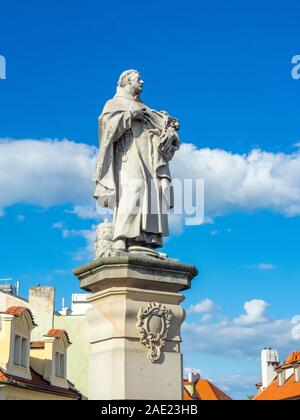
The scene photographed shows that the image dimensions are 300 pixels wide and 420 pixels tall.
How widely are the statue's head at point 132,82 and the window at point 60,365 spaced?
82.2 ft

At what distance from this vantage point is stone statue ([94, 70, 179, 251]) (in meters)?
9.55

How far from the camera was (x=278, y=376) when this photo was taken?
57.8m

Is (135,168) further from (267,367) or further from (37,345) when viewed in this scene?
(267,367)

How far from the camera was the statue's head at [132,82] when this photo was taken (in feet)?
33.4

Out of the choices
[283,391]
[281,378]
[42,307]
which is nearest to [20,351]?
[42,307]

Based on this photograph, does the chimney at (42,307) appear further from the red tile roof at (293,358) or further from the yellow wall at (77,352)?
the red tile roof at (293,358)

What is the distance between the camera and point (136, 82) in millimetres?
10195

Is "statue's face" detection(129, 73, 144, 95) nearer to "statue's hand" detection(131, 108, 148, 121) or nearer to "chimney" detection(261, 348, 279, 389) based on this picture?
"statue's hand" detection(131, 108, 148, 121)

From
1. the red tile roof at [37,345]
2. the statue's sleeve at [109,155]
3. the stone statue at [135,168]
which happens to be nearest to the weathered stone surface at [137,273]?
the stone statue at [135,168]

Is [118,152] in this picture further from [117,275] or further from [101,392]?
[101,392]
